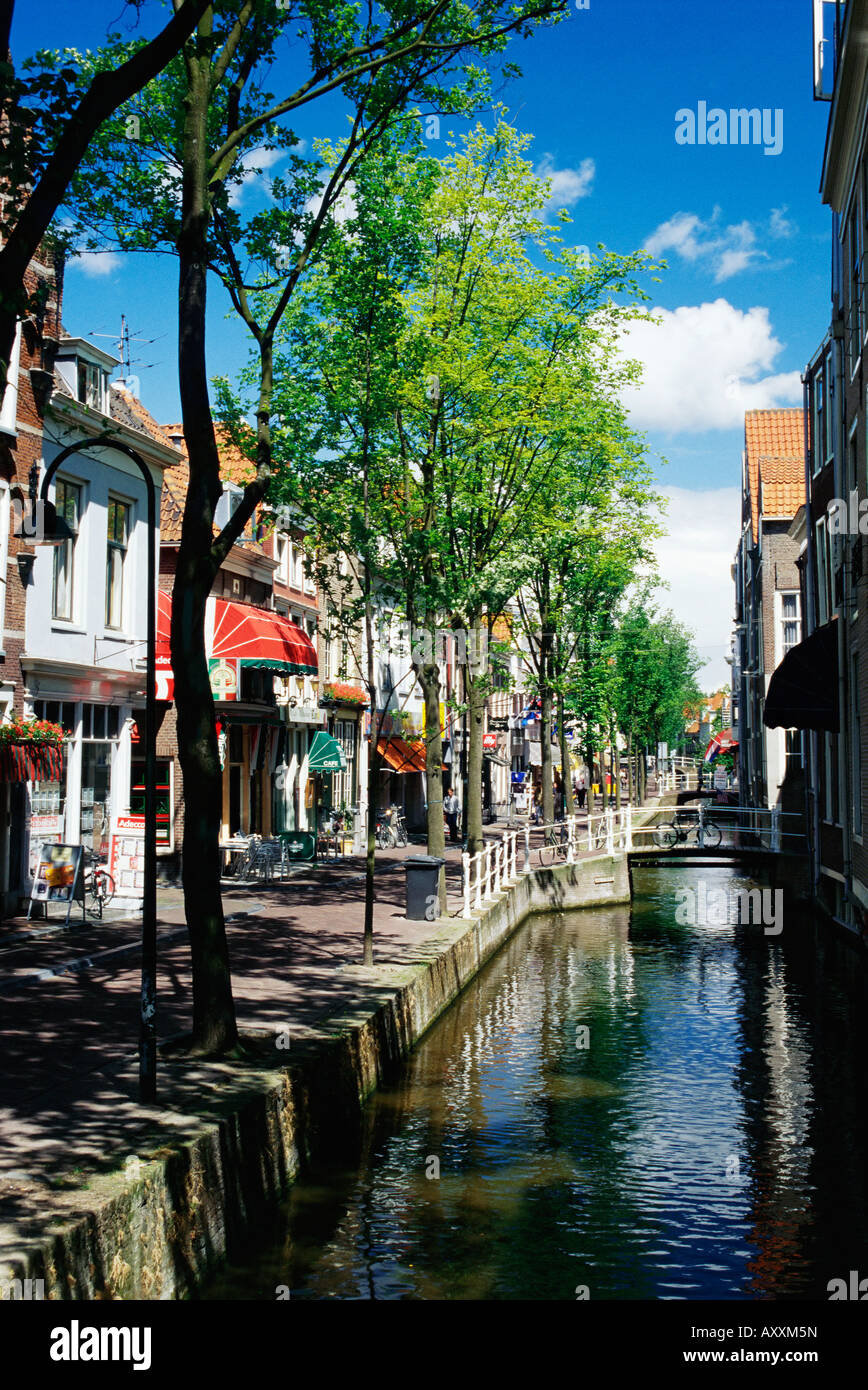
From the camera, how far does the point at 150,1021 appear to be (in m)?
8.51

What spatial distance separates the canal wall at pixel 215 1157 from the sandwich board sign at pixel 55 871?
4.93 meters

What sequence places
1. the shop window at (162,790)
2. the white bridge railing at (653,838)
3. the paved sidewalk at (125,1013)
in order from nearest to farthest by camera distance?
the paved sidewalk at (125,1013)
the shop window at (162,790)
the white bridge railing at (653,838)

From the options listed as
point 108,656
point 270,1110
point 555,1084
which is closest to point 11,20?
point 270,1110

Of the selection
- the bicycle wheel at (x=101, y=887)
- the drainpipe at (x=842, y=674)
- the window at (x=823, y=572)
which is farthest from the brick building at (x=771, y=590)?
the bicycle wheel at (x=101, y=887)

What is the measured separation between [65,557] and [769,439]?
1454 inches

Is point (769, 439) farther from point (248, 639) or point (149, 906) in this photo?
point (149, 906)

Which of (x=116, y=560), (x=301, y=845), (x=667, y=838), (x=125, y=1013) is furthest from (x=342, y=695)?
(x=125, y=1013)

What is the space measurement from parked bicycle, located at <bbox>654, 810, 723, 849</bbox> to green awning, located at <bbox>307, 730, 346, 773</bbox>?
8593 mm

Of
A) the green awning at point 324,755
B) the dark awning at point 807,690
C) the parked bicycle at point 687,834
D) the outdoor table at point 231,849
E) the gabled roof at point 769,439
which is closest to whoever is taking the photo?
the dark awning at point 807,690

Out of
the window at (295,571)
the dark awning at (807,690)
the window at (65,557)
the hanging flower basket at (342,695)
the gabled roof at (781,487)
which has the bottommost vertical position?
Result: the dark awning at (807,690)

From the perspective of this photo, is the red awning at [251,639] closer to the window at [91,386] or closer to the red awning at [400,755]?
the window at [91,386]

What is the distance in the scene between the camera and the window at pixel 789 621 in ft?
140

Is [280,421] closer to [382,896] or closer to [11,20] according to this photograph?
[382,896]

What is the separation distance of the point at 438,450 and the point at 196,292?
1116cm
